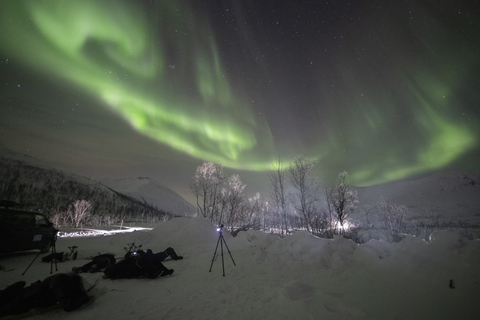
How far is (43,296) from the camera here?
432 cm

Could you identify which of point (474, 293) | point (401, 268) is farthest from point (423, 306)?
point (401, 268)

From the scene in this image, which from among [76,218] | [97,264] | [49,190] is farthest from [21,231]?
[49,190]

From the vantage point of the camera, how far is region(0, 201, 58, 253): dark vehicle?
9.73 meters

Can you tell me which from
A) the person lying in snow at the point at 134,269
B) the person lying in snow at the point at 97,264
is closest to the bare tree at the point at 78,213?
the person lying in snow at the point at 97,264

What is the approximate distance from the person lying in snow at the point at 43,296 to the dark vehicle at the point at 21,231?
601cm

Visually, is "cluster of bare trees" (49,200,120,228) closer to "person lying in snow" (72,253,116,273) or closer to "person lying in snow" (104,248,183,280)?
"person lying in snow" (72,253,116,273)

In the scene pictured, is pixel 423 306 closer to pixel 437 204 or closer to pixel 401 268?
pixel 401 268

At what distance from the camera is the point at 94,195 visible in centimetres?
15375

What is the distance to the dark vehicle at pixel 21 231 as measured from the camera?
31.9 ft

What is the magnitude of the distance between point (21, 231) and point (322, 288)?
15337 millimetres

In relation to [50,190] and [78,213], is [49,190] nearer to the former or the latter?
[50,190]

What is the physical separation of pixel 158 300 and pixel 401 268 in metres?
6.70

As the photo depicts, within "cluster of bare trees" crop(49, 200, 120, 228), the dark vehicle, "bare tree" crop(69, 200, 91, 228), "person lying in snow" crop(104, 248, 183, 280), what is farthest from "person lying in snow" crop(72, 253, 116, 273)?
"bare tree" crop(69, 200, 91, 228)

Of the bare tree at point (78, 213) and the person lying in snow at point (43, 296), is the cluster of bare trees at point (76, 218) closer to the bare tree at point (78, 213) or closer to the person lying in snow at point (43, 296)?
the bare tree at point (78, 213)
